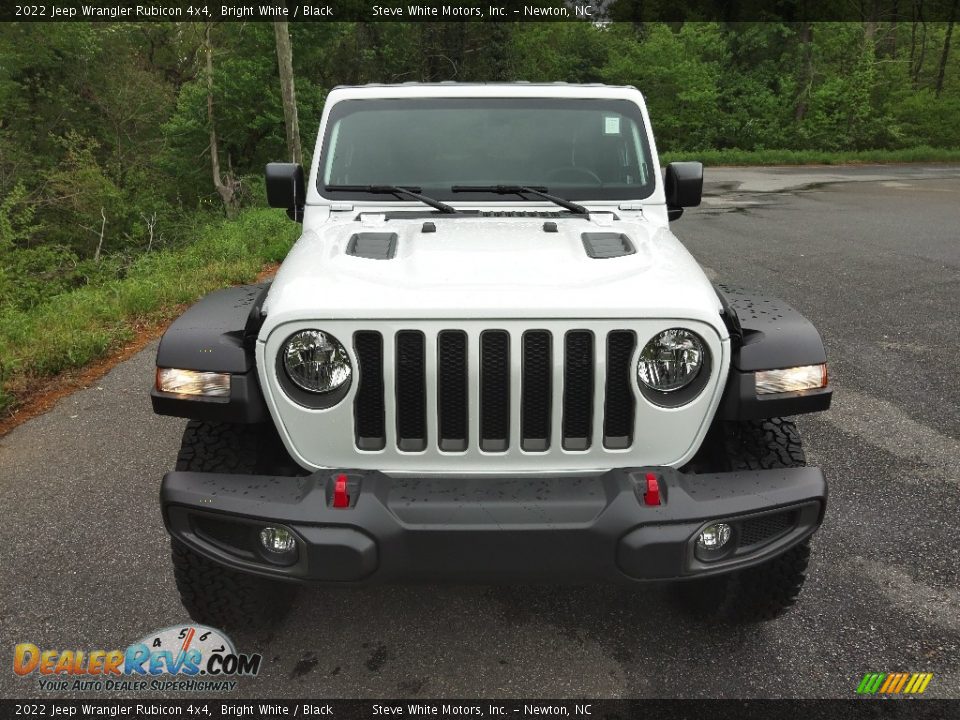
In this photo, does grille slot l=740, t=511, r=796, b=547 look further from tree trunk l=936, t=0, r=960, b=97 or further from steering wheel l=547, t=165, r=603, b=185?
tree trunk l=936, t=0, r=960, b=97

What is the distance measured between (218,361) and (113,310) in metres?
5.37

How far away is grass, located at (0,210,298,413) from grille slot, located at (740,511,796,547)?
463 centimetres

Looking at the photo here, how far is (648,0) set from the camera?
41656 millimetres

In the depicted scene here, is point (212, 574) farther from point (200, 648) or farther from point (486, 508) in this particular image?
point (486, 508)

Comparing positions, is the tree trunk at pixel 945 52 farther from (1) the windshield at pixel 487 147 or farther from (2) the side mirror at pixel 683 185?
(1) the windshield at pixel 487 147

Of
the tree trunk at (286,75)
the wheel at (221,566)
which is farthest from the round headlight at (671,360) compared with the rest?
the tree trunk at (286,75)

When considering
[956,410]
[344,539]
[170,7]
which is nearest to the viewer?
[344,539]

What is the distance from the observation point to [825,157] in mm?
28906

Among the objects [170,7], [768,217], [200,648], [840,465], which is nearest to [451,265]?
[200,648]

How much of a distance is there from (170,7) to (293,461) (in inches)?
1047

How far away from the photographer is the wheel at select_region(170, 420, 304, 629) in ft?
8.14

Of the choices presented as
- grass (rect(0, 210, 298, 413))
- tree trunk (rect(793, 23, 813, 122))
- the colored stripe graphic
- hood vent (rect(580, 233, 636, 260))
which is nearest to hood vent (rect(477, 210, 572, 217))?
A: hood vent (rect(580, 233, 636, 260))

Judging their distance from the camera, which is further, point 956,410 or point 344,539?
point 956,410

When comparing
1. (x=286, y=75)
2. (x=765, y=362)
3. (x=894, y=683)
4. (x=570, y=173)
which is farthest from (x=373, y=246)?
(x=286, y=75)
